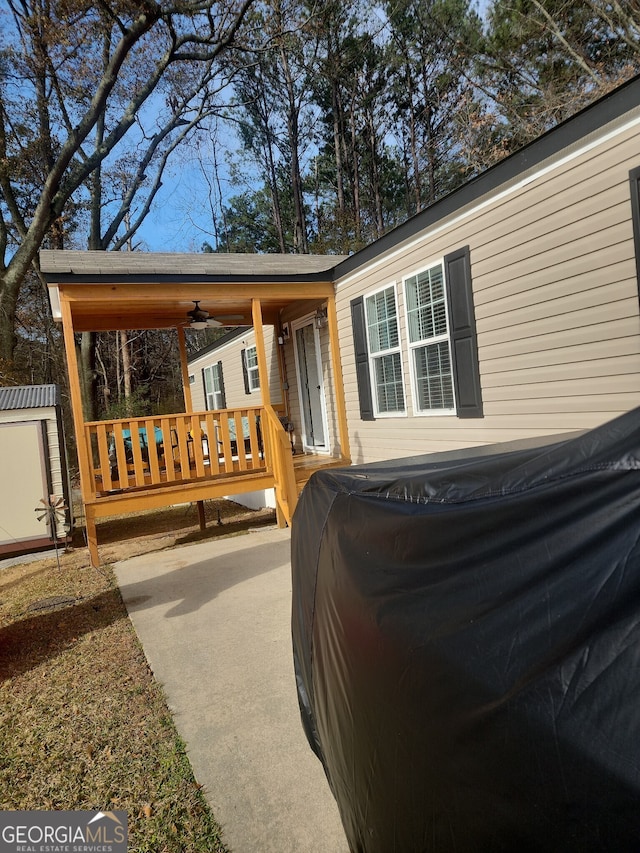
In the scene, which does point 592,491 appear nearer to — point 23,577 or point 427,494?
point 427,494

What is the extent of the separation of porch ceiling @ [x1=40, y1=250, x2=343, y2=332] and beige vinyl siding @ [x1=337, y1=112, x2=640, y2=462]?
7.15 feet

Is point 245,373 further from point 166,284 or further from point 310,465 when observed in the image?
point 166,284

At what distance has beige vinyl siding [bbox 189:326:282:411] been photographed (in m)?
9.80

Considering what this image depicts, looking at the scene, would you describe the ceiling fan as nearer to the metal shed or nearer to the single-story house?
the single-story house

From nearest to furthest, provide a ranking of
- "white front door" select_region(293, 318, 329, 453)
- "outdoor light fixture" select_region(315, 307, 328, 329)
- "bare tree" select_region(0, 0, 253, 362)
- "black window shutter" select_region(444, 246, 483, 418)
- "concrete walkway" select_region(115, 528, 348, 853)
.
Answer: "concrete walkway" select_region(115, 528, 348, 853)
"black window shutter" select_region(444, 246, 483, 418)
"outdoor light fixture" select_region(315, 307, 328, 329)
"white front door" select_region(293, 318, 329, 453)
"bare tree" select_region(0, 0, 253, 362)

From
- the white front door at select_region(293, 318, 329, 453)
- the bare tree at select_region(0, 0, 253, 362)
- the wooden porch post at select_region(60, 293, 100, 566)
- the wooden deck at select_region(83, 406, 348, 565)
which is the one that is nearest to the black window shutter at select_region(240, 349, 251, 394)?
the white front door at select_region(293, 318, 329, 453)

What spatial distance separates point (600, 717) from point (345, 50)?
2206cm

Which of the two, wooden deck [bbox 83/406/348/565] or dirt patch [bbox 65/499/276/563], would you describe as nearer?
wooden deck [bbox 83/406/348/565]

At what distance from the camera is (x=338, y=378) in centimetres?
725

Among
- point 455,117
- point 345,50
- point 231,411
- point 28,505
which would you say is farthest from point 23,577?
point 345,50

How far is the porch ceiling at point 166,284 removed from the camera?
603cm

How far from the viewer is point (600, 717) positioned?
0.82 metres

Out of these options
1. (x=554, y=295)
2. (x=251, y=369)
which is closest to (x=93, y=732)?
(x=554, y=295)

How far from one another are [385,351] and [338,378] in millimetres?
1187
